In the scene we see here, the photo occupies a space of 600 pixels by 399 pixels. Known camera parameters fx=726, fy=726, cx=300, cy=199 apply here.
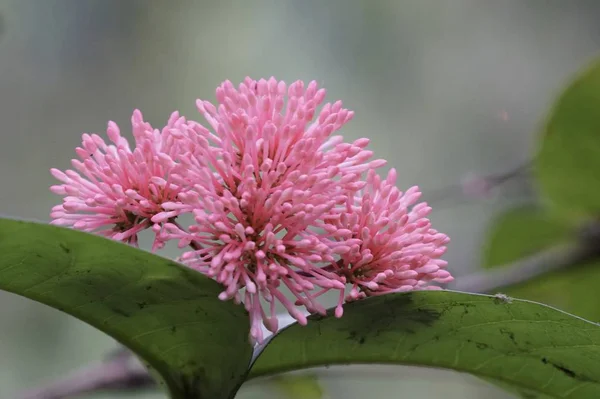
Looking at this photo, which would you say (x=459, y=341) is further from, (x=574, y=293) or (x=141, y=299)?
(x=574, y=293)

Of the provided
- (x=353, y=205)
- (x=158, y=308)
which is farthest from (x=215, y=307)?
(x=353, y=205)

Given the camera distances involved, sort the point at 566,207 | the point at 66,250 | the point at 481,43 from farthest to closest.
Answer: the point at 481,43
the point at 566,207
the point at 66,250

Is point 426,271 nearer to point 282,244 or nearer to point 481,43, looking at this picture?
point 282,244

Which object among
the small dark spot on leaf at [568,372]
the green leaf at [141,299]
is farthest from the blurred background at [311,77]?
the green leaf at [141,299]

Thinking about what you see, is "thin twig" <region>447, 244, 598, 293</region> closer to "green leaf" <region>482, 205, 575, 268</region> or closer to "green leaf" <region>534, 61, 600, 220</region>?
"green leaf" <region>534, 61, 600, 220</region>

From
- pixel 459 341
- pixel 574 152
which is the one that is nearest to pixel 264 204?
pixel 459 341

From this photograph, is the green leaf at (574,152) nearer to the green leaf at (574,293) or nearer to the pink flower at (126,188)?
the green leaf at (574,293)

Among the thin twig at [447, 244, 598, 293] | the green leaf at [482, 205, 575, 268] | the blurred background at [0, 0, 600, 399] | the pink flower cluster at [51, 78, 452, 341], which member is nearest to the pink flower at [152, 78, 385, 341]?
the pink flower cluster at [51, 78, 452, 341]
